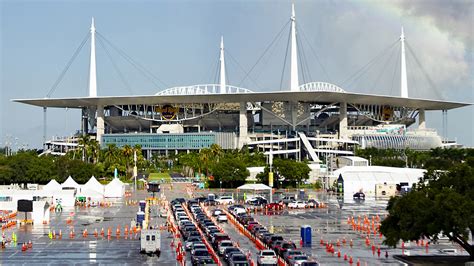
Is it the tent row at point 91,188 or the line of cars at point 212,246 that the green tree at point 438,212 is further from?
the tent row at point 91,188

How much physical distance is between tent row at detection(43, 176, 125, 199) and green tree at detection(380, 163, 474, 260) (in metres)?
53.4

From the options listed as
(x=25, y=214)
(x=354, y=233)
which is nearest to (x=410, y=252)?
(x=354, y=233)

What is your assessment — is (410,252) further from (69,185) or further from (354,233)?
(69,185)

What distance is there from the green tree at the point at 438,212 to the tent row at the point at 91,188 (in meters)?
53.4

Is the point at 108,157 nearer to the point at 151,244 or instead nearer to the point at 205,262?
the point at 151,244

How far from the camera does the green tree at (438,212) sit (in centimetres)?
3922

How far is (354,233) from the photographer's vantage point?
5694cm

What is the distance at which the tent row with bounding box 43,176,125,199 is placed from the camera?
3627 inches

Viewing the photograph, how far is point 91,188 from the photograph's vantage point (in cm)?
9638

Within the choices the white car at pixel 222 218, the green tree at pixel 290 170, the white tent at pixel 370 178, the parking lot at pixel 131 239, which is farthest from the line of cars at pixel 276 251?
the green tree at pixel 290 170

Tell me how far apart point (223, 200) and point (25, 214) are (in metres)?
27.6

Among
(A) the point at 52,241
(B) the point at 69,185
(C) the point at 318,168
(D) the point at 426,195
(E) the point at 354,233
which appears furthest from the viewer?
(C) the point at 318,168

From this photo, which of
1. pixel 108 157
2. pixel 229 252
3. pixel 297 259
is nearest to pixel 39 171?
pixel 108 157

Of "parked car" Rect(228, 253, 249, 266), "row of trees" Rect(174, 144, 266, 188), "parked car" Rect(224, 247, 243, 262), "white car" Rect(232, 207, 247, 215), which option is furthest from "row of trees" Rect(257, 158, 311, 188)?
"parked car" Rect(228, 253, 249, 266)
